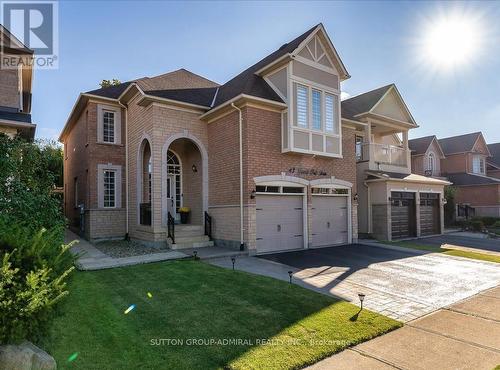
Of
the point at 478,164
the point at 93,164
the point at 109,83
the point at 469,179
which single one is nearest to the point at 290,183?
the point at 93,164

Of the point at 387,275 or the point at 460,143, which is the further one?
the point at 460,143

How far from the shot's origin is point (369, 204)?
57.2 ft

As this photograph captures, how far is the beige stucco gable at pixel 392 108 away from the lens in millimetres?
18541

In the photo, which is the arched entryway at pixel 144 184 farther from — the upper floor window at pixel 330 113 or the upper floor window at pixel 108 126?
the upper floor window at pixel 330 113

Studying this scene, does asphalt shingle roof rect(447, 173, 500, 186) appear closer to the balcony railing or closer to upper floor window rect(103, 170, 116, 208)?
the balcony railing

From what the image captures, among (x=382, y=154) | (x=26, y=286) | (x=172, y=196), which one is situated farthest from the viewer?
(x=382, y=154)

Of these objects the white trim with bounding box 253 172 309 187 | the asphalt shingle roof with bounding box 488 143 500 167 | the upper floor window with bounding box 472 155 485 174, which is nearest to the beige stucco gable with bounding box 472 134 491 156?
the upper floor window with bounding box 472 155 485 174

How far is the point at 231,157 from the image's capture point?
1239 centimetres

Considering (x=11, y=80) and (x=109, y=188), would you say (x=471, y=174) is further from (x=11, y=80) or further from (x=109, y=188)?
(x=11, y=80)

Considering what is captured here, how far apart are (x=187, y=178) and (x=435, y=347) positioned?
39.8 feet

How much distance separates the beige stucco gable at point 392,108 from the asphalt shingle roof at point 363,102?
31 centimetres

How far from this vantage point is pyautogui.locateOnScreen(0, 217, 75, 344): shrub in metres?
3.17

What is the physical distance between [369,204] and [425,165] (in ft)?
42.3

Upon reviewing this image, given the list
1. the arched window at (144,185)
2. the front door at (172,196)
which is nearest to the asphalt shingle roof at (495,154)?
the front door at (172,196)
